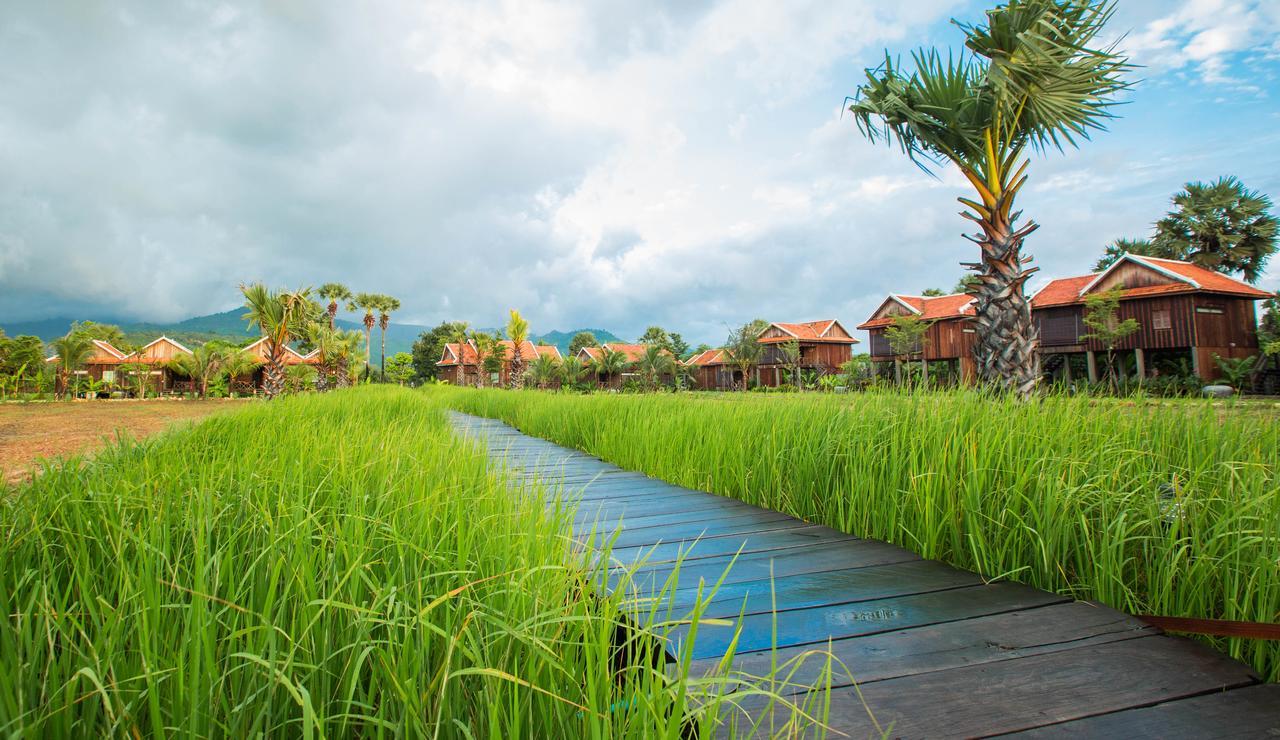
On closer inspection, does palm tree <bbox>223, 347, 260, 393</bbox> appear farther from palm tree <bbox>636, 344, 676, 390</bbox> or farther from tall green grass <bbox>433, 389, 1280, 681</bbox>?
tall green grass <bbox>433, 389, 1280, 681</bbox>

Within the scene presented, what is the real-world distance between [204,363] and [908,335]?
135 ft

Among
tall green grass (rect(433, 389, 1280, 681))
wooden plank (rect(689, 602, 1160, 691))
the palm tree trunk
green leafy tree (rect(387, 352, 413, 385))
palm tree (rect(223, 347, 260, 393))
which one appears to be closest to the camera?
wooden plank (rect(689, 602, 1160, 691))

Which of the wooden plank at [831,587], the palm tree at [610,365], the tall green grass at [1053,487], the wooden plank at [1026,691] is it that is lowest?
the wooden plank at [1026,691]

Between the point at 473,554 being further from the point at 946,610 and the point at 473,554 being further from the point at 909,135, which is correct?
the point at 909,135

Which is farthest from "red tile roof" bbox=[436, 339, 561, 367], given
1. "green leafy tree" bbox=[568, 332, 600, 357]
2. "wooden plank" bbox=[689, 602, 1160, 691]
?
"wooden plank" bbox=[689, 602, 1160, 691]

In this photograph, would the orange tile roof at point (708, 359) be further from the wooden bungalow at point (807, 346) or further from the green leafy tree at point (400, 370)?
the green leafy tree at point (400, 370)

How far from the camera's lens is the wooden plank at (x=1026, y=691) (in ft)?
3.91

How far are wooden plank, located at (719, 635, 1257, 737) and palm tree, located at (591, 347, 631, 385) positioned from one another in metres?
44.4

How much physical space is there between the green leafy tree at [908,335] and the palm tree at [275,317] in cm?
2750

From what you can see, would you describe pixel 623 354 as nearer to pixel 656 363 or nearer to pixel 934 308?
pixel 656 363

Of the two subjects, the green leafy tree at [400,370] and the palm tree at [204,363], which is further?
the green leafy tree at [400,370]

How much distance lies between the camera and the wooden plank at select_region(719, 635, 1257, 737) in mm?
1191

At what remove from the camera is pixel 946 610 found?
174 cm

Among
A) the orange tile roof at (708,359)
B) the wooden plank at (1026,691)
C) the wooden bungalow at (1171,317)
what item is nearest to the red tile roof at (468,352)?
the orange tile roof at (708,359)
